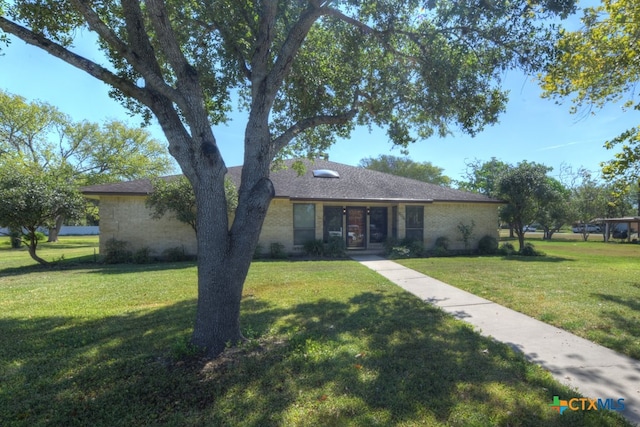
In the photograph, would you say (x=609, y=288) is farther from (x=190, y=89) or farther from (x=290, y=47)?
(x=190, y=89)

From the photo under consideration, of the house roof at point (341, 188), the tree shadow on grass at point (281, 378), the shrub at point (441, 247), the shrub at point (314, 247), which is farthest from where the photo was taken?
the shrub at point (441, 247)

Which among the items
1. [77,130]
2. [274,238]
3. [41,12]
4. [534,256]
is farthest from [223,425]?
[77,130]

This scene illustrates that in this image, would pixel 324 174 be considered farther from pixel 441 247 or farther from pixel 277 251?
pixel 441 247

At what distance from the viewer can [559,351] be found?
160 inches

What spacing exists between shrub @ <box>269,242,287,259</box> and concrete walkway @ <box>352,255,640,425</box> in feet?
26.5

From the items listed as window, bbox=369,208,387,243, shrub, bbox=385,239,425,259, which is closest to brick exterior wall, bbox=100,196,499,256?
window, bbox=369,208,387,243

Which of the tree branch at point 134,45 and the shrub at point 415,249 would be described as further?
the shrub at point 415,249

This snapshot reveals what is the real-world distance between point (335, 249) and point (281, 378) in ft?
36.6

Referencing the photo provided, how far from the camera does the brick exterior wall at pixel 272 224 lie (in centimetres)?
1337

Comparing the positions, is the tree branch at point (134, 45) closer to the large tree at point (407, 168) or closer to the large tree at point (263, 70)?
the large tree at point (263, 70)

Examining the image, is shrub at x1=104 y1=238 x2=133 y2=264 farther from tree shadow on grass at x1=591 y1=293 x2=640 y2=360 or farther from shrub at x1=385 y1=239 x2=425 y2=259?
tree shadow on grass at x1=591 y1=293 x2=640 y2=360

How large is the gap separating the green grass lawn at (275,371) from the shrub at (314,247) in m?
8.37

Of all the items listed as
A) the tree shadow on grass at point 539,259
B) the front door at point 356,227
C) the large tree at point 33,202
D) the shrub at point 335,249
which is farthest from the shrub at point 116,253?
the tree shadow on grass at point 539,259

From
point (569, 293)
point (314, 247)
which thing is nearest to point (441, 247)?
point (314, 247)
